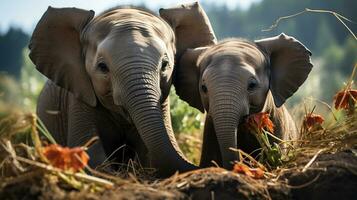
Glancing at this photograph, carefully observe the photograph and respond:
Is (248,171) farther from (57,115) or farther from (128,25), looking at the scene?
(57,115)

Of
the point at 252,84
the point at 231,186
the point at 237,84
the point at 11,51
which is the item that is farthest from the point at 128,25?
the point at 11,51

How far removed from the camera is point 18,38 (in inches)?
4402

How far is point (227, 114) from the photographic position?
28.9 feet

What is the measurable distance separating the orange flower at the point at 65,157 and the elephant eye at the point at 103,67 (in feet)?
7.75

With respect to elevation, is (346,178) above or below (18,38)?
above

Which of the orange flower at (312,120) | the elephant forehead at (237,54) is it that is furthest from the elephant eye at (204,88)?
the orange flower at (312,120)

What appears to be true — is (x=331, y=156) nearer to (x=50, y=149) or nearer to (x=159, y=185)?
(x=159, y=185)

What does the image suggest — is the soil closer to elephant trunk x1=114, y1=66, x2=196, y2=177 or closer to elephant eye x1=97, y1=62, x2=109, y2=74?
elephant trunk x1=114, y1=66, x2=196, y2=177

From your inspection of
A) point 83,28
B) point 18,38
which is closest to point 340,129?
point 83,28

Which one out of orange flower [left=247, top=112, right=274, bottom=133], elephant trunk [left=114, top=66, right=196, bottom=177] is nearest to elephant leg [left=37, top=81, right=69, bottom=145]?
elephant trunk [left=114, top=66, right=196, bottom=177]

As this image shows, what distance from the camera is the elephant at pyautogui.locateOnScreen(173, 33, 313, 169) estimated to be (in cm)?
889

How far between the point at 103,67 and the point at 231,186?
2.44 meters

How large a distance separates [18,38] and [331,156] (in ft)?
347

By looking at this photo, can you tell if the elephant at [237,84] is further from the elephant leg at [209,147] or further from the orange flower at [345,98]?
the orange flower at [345,98]
